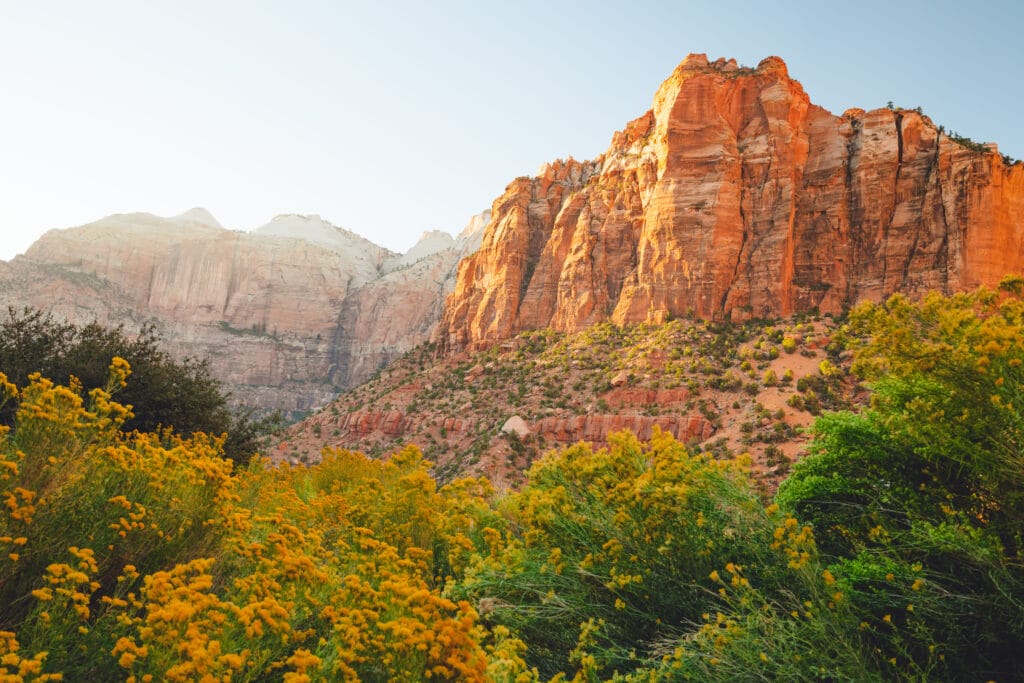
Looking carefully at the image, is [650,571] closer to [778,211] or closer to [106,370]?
[106,370]

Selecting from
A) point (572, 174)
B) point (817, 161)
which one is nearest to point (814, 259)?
point (817, 161)

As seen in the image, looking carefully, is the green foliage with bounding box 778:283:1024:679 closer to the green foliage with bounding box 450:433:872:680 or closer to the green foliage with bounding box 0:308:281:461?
the green foliage with bounding box 450:433:872:680

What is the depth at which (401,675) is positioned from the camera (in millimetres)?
3025

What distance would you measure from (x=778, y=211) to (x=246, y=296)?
10177 cm

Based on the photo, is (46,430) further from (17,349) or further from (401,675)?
(17,349)

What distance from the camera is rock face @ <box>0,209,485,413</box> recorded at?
9794cm

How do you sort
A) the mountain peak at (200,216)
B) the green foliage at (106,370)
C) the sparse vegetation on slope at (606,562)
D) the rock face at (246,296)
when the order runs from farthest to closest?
the mountain peak at (200,216) → the rock face at (246,296) → the green foliage at (106,370) → the sparse vegetation on slope at (606,562)

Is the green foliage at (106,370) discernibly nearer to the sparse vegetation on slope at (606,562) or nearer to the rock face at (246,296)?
the sparse vegetation on slope at (606,562)

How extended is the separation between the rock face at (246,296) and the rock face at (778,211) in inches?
2509

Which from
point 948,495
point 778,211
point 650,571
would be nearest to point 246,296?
point 778,211

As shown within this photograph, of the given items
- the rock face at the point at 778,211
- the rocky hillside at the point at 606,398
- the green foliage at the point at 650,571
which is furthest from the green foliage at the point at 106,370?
the rock face at the point at 778,211

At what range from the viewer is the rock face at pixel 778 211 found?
41.7 meters

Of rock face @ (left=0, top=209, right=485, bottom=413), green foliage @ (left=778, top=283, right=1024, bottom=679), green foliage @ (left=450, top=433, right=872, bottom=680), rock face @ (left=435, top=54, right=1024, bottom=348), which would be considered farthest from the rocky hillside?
rock face @ (left=0, top=209, right=485, bottom=413)

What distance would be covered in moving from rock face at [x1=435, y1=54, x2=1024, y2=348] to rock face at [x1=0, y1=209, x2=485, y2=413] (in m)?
63.7
